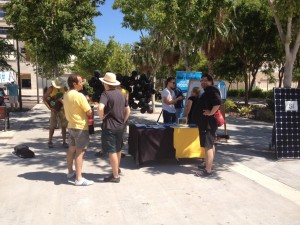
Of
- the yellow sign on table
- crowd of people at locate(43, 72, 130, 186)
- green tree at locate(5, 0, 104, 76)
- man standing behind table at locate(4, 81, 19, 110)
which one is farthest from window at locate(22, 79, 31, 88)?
crowd of people at locate(43, 72, 130, 186)

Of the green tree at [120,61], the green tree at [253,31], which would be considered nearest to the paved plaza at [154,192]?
the green tree at [253,31]

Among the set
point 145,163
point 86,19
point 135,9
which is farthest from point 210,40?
point 145,163

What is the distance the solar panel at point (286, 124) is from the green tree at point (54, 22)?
23.6ft

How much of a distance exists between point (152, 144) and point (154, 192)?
1424mm

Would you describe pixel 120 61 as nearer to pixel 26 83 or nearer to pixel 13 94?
pixel 26 83

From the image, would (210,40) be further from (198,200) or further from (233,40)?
(198,200)

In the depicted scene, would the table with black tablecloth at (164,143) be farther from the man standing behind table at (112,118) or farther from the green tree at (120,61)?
the green tree at (120,61)

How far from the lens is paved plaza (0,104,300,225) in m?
4.36

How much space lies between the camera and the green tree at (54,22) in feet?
38.3

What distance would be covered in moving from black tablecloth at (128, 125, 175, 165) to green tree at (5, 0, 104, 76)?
636 cm

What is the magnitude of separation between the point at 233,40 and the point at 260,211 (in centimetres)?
1813

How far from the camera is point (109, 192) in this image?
17.1 ft

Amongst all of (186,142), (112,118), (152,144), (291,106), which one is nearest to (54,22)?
(152,144)

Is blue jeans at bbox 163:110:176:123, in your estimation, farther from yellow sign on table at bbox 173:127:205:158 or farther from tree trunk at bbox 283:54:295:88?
tree trunk at bbox 283:54:295:88
